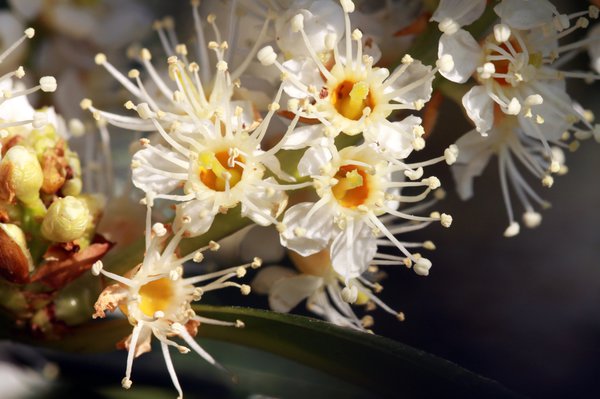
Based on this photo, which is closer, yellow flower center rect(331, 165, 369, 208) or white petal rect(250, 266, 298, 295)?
yellow flower center rect(331, 165, 369, 208)

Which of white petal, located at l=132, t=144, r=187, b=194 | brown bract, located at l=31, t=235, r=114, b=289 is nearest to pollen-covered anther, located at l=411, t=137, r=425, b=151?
white petal, located at l=132, t=144, r=187, b=194

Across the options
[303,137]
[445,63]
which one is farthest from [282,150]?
[445,63]

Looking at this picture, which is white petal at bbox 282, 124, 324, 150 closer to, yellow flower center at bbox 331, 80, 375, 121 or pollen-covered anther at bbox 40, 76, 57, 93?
yellow flower center at bbox 331, 80, 375, 121

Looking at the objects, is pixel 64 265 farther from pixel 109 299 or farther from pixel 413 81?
pixel 413 81

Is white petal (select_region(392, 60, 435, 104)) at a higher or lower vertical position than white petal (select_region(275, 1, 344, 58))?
lower

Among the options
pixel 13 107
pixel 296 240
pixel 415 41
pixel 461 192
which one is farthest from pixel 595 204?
pixel 13 107

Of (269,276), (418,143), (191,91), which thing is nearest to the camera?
(418,143)

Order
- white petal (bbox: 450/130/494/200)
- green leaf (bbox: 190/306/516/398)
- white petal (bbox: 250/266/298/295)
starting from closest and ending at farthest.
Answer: green leaf (bbox: 190/306/516/398) → white petal (bbox: 450/130/494/200) → white petal (bbox: 250/266/298/295)
